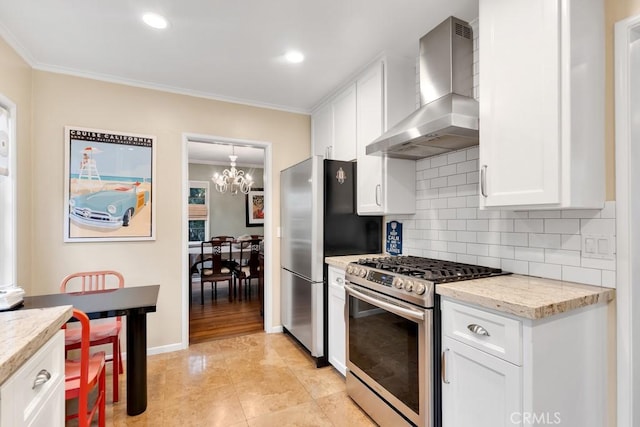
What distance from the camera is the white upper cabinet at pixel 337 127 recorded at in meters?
2.86

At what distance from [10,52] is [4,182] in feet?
3.01

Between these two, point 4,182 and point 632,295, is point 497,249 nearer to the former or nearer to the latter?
point 632,295

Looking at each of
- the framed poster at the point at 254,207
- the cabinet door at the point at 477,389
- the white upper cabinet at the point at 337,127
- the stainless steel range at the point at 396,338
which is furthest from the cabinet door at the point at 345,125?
the framed poster at the point at 254,207

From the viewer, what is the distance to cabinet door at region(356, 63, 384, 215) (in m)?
2.48

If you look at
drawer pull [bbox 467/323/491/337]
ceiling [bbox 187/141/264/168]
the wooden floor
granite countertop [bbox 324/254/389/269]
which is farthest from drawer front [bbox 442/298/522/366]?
ceiling [bbox 187/141/264/168]

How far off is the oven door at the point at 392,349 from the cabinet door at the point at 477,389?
9 cm

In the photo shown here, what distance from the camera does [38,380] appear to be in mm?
953

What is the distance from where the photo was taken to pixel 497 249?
1.96 meters

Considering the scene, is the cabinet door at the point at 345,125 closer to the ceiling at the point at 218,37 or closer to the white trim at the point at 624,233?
the ceiling at the point at 218,37

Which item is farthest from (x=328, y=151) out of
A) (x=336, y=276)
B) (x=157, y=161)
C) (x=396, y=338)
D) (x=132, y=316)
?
(x=132, y=316)

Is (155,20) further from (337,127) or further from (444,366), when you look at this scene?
(444,366)

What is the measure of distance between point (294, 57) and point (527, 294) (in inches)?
88.0

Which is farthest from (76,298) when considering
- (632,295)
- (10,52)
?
(632,295)

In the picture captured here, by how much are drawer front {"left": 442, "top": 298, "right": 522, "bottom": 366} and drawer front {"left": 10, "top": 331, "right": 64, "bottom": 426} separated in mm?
1574
